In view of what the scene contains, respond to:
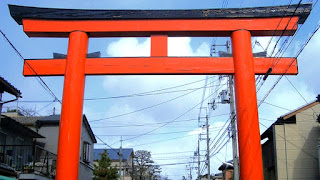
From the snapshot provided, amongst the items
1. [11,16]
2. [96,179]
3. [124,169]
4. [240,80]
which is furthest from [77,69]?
[124,169]

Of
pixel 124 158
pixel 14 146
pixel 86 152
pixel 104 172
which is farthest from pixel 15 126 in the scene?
pixel 124 158

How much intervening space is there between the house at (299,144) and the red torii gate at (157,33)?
343 inches

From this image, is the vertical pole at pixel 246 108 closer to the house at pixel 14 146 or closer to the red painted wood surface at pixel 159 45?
the red painted wood surface at pixel 159 45

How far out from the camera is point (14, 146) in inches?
615

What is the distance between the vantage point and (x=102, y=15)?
874 centimetres

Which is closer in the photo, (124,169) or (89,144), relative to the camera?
(89,144)

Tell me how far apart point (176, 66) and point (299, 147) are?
10340mm

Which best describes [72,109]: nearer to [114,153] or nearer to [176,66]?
[176,66]

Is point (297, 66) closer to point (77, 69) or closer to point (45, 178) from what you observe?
point (77, 69)

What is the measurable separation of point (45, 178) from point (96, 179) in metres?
12.7

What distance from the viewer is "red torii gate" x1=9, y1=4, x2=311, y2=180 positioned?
8.43m

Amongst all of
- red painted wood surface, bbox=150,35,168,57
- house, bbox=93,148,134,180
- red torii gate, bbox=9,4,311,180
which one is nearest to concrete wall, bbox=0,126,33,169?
red torii gate, bbox=9,4,311,180

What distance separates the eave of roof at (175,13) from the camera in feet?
28.1

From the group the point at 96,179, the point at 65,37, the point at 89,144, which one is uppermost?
the point at 65,37
